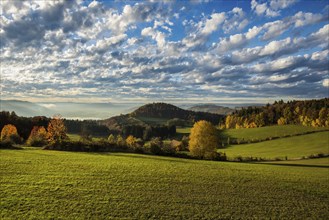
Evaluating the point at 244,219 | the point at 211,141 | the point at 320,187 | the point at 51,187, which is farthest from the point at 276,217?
the point at 211,141

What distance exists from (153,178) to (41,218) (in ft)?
35.0

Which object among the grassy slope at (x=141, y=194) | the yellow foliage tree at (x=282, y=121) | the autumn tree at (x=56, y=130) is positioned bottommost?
the grassy slope at (x=141, y=194)

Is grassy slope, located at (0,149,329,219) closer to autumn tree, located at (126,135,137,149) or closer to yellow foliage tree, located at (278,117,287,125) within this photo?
autumn tree, located at (126,135,137,149)

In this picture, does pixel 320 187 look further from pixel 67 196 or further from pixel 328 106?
pixel 328 106

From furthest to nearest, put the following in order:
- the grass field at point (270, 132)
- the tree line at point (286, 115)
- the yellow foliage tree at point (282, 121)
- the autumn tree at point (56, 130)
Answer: the yellow foliage tree at point (282, 121)
the tree line at point (286, 115)
the grass field at point (270, 132)
the autumn tree at point (56, 130)

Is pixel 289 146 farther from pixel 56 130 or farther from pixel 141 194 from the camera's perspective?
pixel 141 194

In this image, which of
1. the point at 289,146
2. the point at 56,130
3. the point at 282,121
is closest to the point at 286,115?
the point at 282,121

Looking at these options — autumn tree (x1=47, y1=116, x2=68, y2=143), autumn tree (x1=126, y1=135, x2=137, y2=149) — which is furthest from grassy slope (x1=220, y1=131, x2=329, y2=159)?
autumn tree (x1=47, y1=116, x2=68, y2=143)

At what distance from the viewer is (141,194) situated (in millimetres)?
18266

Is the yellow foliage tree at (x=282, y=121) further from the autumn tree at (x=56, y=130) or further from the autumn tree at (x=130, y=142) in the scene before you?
the autumn tree at (x=56, y=130)

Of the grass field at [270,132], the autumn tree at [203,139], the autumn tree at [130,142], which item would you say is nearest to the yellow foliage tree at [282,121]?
the grass field at [270,132]

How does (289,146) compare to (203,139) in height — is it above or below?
below

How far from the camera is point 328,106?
13388cm

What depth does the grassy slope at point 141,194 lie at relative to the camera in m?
14.9
